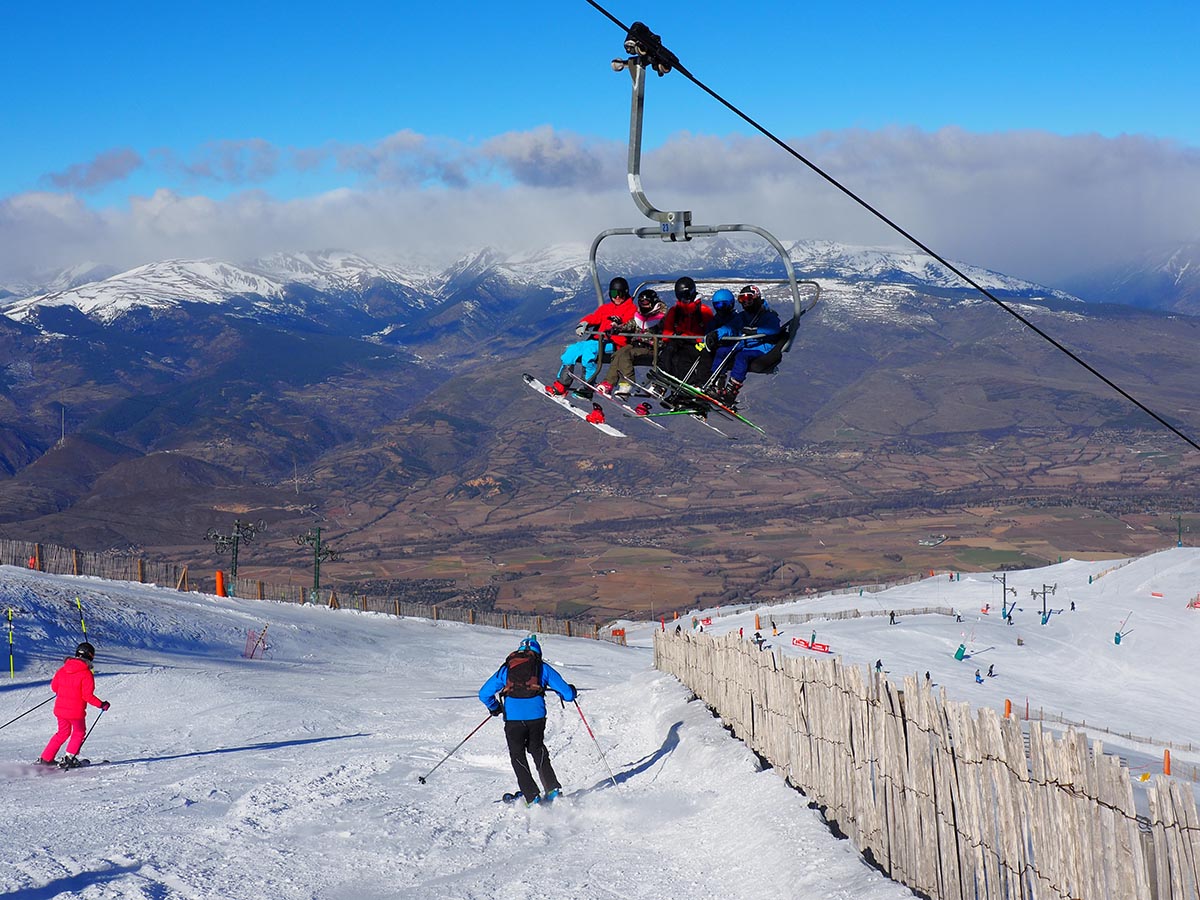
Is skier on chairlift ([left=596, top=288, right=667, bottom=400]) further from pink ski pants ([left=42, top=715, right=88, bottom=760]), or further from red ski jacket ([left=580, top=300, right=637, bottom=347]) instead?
pink ski pants ([left=42, top=715, right=88, bottom=760])

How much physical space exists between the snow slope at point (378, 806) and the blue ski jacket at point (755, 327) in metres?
4.33

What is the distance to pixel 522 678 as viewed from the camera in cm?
1070

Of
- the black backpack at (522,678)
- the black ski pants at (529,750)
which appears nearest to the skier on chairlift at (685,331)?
the black backpack at (522,678)

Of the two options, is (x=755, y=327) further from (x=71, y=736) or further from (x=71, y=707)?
(x=71, y=736)

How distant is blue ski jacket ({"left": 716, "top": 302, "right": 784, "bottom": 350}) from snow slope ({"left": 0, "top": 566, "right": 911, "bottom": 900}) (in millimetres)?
4331

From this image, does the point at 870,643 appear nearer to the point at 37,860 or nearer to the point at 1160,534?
the point at 37,860

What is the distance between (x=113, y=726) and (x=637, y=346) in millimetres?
8488

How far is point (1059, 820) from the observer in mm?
6000

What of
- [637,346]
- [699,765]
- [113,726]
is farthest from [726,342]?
[113,726]

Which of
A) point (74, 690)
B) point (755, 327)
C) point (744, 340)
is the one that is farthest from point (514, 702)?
point (74, 690)

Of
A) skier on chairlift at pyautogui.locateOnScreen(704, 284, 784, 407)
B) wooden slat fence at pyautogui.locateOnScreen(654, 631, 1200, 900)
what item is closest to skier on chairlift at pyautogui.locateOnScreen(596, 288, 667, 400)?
skier on chairlift at pyautogui.locateOnScreen(704, 284, 784, 407)

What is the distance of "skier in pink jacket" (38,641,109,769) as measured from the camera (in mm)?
11578

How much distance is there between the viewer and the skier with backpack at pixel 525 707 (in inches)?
420

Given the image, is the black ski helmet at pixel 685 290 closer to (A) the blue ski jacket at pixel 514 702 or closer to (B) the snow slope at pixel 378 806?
(A) the blue ski jacket at pixel 514 702
